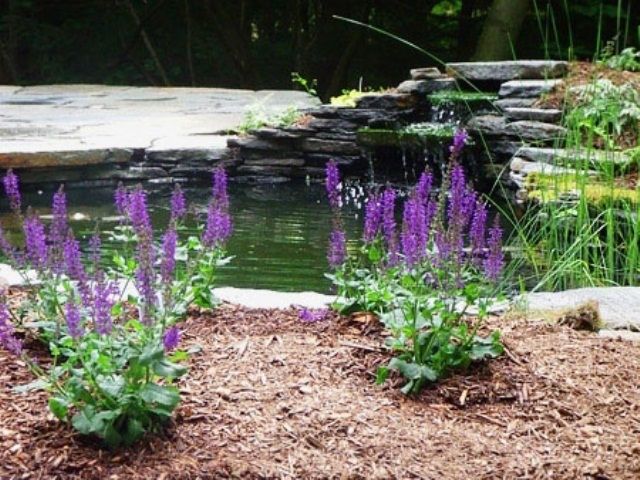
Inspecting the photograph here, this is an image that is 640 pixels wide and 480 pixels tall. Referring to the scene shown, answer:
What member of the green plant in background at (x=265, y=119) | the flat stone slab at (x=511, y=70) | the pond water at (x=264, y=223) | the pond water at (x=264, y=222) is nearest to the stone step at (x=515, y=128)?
the flat stone slab at (x=511, y=70)

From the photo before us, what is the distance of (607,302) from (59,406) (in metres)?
1.98

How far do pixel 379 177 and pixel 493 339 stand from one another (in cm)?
484

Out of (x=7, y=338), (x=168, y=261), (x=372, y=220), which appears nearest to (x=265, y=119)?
(x=372, y=220)

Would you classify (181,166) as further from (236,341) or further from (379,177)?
(236,341)

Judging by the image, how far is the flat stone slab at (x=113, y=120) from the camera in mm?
6273

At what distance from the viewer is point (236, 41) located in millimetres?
12688

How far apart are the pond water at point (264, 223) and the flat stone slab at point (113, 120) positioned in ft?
0.91

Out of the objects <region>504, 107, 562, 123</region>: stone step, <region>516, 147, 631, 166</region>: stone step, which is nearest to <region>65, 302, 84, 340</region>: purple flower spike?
<region>516, 147, 631, 166</region>: stone step

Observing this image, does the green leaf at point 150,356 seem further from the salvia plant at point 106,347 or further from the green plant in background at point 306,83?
the green plant in background at point 306,83

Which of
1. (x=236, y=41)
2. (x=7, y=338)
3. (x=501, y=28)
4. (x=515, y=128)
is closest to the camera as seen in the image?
(x=7, y=338)

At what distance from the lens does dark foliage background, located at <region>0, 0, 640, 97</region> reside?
492 inches

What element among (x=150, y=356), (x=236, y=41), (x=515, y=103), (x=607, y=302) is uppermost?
(x=236, y=41)

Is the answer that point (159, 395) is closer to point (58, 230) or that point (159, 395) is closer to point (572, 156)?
point (58, 230)

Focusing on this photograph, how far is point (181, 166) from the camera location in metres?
6.62
